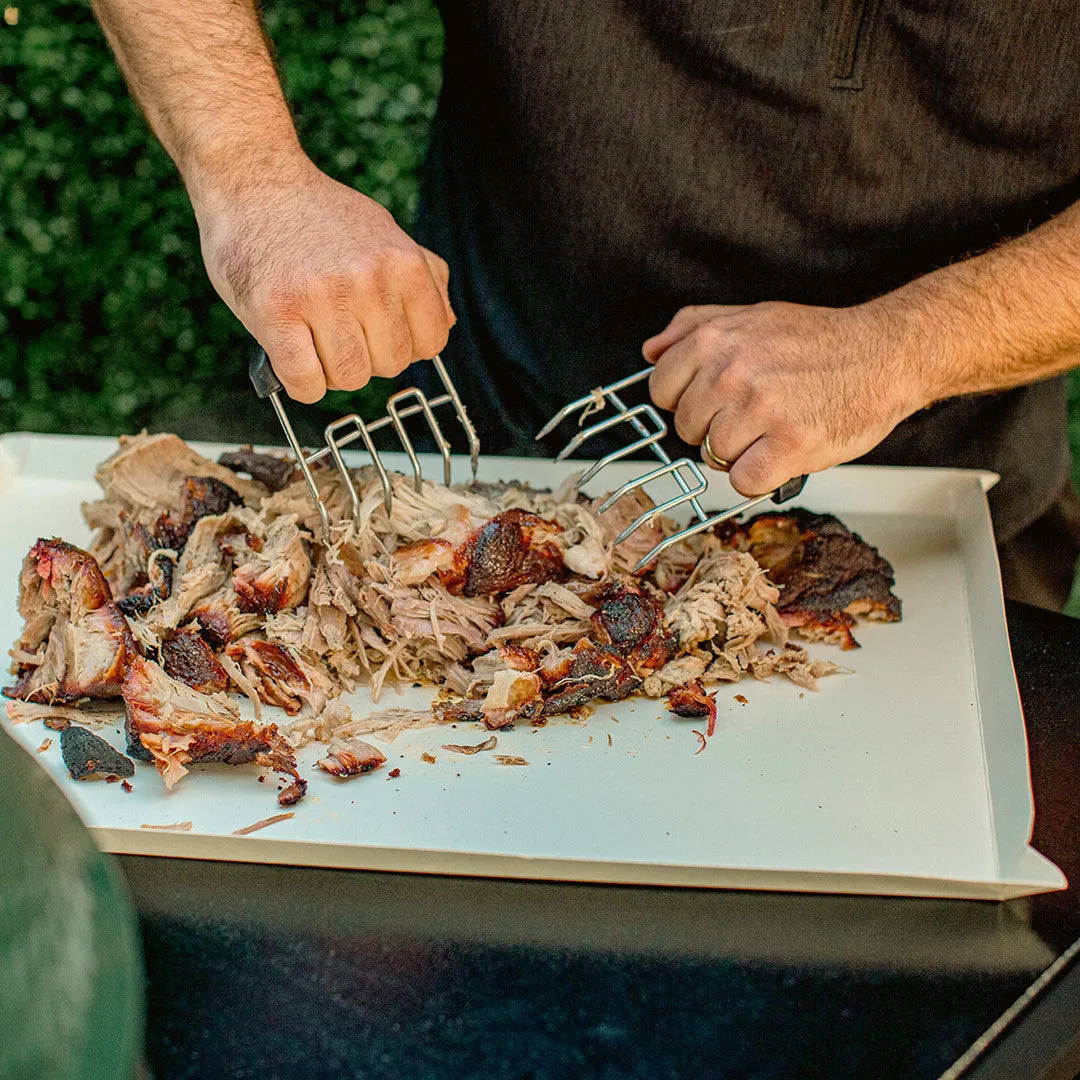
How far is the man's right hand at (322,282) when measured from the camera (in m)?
1.50

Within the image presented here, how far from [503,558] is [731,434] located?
0.35m

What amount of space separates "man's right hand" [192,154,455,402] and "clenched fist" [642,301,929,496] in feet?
1.16

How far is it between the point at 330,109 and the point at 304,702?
2.22 metres

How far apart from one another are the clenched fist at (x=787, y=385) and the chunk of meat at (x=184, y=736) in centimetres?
68

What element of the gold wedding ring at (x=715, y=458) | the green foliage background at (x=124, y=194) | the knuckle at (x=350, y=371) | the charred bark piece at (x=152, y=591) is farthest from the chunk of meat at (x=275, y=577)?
the green foliage background at (x=124, y=194)

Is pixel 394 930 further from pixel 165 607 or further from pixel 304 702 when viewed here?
pixel 165 607

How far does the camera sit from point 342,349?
153cm

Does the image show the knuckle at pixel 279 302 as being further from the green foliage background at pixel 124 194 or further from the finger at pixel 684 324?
the green foliage background at pixel 124 194

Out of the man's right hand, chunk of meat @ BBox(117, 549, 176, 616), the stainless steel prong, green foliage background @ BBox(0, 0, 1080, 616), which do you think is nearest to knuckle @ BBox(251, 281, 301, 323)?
the man's right hand

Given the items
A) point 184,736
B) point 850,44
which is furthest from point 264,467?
point 850,44

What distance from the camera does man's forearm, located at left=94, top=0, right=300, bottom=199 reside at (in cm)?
170

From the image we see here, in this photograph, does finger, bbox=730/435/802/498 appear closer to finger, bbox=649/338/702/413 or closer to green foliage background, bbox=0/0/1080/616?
finger, bbox=649/338/702/413

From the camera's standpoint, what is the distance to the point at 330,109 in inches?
128

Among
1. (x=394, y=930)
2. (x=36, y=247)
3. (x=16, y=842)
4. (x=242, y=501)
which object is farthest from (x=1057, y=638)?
(x=36, y=247)
